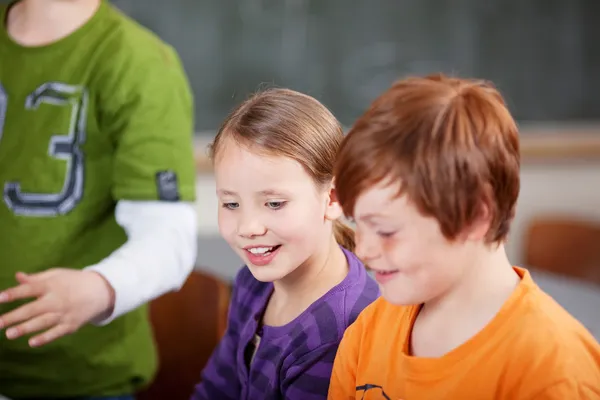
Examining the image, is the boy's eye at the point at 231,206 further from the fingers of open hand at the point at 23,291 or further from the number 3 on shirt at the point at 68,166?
the number 3 on shirt at the point at 68,166

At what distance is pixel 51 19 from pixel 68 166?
0.69 ft

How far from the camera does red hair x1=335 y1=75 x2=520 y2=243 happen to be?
23.4 inches

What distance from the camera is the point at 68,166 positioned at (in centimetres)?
107

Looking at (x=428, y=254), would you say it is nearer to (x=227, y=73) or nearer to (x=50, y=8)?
(x=50, y=8)

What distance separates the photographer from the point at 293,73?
100 inches

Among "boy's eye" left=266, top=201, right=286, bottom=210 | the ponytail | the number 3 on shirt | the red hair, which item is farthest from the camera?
the number 3 on shirt

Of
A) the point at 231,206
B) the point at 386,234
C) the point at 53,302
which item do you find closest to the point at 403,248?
the point at 386,234

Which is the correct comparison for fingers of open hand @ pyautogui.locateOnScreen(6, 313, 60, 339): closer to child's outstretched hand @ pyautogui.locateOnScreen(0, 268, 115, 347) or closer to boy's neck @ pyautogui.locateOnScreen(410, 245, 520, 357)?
child's outstretched hand @ pyautogui.locateOnScreen(0, 268, 115, 347)

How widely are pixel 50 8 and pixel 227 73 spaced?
55.7 inches

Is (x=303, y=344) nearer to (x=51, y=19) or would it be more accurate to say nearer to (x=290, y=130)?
(x=290, y=130)

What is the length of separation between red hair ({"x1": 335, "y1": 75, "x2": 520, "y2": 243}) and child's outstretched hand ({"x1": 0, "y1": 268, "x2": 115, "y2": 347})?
0.40 meters

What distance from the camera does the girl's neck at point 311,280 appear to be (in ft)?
2.83

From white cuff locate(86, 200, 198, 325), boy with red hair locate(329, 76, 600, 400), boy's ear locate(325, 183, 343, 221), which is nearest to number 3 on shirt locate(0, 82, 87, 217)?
white cuff locate(86, 200, 198, 325)

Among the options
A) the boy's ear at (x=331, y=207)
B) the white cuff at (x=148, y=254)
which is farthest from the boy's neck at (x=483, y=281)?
the white cuff at (x=148, y=254)
